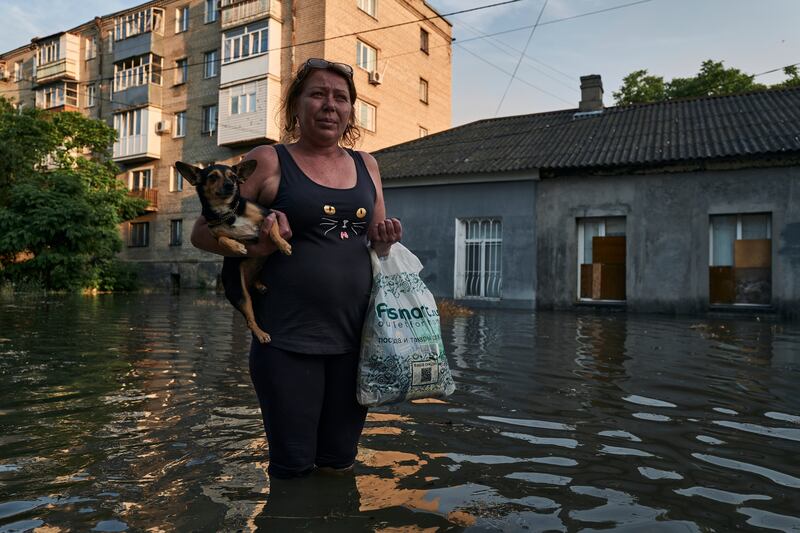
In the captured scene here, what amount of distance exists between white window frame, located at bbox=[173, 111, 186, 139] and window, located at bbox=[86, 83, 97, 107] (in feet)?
26.2

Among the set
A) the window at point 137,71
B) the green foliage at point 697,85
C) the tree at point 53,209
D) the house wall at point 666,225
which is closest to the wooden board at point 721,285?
the house wall at point 666,225

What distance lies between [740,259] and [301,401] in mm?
16322

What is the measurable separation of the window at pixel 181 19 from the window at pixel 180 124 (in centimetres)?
453

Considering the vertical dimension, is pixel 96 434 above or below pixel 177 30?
below

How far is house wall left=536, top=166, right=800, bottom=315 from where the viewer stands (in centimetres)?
1542

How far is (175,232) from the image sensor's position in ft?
112

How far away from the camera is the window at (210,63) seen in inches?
1276

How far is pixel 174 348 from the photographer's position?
8266mm

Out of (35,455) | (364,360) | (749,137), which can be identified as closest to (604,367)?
(364,360)

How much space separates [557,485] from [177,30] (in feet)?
120

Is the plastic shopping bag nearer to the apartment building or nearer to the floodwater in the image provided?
the floodwater

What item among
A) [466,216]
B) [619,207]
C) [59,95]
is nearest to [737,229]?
[619,207]

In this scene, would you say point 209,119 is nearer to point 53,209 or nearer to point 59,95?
point 53,209

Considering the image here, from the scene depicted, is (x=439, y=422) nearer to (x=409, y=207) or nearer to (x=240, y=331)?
(x=240, y=331)
